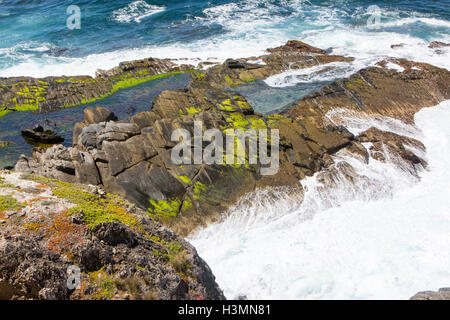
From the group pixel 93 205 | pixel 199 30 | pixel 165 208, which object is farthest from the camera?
pixel 199 30

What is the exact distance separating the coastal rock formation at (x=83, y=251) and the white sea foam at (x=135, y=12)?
39.0m

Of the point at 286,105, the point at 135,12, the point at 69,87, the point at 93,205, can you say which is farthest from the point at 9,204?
the point at 135,12

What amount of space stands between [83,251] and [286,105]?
1505 centimetres

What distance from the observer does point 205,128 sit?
573 inches

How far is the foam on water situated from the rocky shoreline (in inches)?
38.1

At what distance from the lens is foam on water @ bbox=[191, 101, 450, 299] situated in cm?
1037

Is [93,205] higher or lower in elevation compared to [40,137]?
higher

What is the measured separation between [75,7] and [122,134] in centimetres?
4252

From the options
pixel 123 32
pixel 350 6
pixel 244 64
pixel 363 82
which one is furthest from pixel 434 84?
pixel 123 32

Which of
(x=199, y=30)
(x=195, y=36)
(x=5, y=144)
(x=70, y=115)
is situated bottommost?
(x=5, y=144)

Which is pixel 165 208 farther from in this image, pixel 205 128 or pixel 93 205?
pixel 93 205

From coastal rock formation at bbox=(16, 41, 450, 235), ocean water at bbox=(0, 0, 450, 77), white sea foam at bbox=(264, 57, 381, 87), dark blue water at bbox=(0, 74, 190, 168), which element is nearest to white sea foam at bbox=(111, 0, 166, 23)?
ocean water at bbox=(0, 0, 450, 77)

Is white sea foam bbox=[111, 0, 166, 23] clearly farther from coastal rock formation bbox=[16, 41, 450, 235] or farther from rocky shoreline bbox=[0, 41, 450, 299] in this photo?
coastal rock formation bbox=[16, 41, 450, 235]
